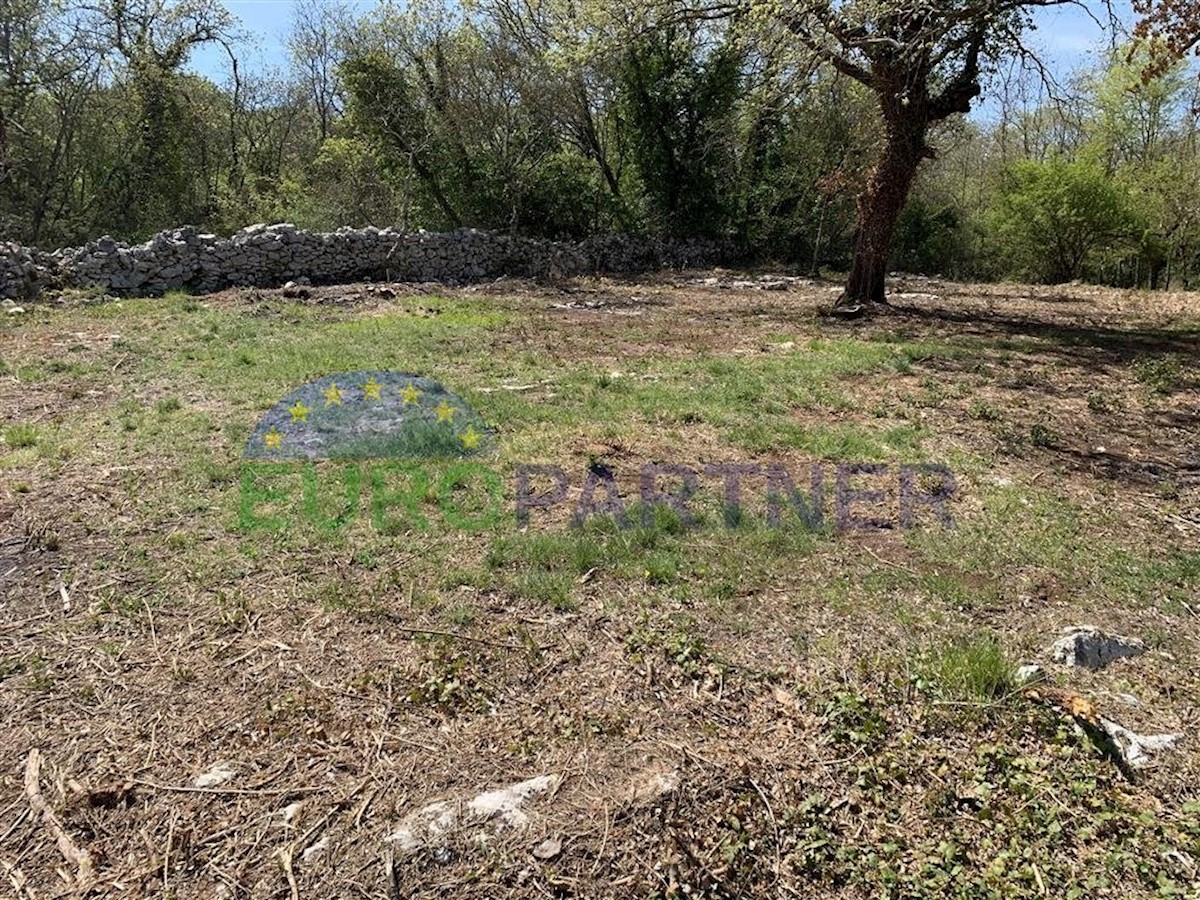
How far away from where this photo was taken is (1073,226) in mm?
16750

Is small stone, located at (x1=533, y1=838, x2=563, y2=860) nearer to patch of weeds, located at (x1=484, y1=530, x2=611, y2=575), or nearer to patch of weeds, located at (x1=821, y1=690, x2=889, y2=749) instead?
patch of weeds, located at (x1=821, y1=690, x2=889, y2=749)

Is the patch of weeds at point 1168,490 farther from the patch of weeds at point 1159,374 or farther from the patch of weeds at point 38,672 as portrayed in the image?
the patch of weeds at point 38,672

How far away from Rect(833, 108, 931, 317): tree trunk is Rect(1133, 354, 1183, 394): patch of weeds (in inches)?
141

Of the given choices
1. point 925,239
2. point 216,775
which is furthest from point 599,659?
point 925,239

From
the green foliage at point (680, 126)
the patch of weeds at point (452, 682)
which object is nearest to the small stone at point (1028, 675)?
the patch of weeds at point (452, 682)

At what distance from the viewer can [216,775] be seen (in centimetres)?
229

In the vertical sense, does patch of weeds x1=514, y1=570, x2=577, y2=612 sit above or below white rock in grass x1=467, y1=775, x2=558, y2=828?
above

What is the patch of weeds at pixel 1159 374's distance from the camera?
6.58m

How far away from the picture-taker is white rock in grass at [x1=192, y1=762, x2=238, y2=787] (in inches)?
88.8

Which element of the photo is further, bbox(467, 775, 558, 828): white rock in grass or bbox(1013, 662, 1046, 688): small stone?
bbox(1013, 662, 1046, 688): small stone

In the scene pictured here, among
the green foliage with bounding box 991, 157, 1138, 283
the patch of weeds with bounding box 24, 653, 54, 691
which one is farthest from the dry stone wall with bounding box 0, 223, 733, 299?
the patch of weeds with bounding box 24, 653, 54, 691

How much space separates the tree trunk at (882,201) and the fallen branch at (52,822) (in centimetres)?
983

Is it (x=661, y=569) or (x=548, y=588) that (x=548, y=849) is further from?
(x=661, y=569)

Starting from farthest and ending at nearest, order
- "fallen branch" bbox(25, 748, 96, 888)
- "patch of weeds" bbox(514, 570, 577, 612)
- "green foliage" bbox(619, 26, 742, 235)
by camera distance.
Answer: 1. "green foliage" bbox(619, 26, 742, 235)
2. "patch of weeds" bbox(514, 570, 577, 612)
3. "fallen branch" bbox(25, 748, 96, 888)
